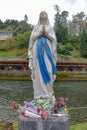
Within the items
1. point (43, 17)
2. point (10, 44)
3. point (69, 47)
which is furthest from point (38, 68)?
point (10, 44)

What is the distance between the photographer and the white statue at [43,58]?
1073 centimetres

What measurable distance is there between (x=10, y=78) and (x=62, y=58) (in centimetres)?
1854

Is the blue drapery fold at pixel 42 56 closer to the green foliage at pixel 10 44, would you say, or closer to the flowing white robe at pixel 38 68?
the flowing white robe at pixel 38 68

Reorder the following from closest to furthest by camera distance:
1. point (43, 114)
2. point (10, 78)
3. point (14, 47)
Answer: point (43, 114) → point (10, 78) → point (14, 47)

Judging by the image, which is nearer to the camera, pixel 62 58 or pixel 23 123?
pixel 23 123

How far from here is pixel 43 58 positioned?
35.4ft

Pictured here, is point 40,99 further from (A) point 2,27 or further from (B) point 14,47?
(A) point 2,27

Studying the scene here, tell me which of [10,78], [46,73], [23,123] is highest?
[46,73]

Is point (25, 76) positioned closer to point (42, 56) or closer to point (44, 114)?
point (42, 56)

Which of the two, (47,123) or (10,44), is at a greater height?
(47,123)

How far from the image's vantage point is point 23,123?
32.1ft

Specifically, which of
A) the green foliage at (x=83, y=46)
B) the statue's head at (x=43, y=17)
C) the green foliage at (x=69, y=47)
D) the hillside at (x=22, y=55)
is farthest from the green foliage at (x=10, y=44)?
the statue's head at (x=43, y=17)

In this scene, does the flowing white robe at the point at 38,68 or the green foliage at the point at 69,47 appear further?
the green foliage at the point at 69,47

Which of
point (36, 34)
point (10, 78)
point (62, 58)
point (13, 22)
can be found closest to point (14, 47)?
point (62, 58)
